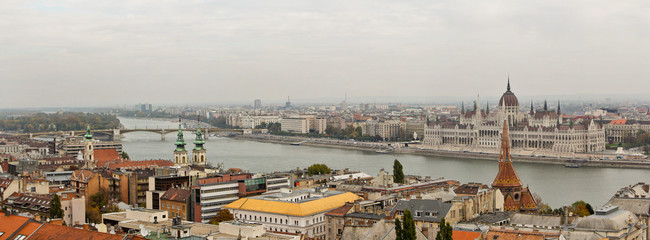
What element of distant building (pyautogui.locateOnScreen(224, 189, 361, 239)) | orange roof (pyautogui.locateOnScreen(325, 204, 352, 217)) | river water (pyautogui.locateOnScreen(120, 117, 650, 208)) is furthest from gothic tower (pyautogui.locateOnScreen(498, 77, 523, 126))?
orange roof (pyautogui.locateOnScreen(325, 204, 352, 217))

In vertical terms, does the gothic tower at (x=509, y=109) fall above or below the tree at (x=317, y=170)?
above

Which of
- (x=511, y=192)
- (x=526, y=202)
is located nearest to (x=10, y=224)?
(x=511, y=192)

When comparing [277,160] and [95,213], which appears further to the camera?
[277,160]

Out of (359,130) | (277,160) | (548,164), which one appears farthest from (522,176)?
(359,130)

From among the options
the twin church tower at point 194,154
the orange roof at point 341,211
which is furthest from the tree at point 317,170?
the orange roof at point 341,211

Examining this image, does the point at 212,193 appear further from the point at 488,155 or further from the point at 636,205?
the point at 488,155

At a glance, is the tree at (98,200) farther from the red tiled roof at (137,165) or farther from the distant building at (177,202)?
the red tiled roof at (137,165)
